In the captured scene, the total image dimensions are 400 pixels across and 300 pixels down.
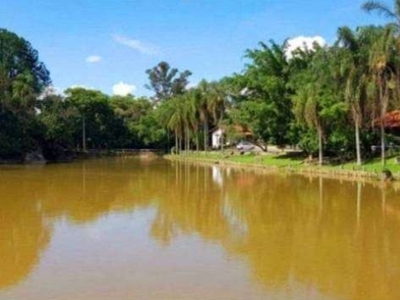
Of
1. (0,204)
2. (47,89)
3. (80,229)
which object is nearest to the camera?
(80,229)

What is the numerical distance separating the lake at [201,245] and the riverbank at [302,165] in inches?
259

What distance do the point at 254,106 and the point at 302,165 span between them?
30.0 feet

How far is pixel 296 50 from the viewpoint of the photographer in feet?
169

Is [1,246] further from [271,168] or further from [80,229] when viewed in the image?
[271,168]

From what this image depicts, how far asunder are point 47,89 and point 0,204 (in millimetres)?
51698

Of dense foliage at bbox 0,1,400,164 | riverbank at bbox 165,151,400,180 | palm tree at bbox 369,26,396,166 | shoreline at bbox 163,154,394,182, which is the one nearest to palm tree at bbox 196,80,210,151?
dense foliage at bbox 0,1,400,164

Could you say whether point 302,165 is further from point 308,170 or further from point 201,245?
point 201,245

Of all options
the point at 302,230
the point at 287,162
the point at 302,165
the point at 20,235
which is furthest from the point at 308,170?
the point at 20,235

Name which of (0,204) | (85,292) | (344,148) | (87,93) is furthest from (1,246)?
(87,93)

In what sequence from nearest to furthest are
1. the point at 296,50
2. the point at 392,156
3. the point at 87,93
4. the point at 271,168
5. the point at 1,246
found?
1. the point at 1,246
2. the point at 392,156
3. the point at 271,168
4. the point at 296,50
5. the point at 87,93

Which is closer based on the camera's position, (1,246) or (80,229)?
(1,246)

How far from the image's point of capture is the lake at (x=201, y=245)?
10328 millimetres

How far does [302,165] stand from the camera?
4281 cm

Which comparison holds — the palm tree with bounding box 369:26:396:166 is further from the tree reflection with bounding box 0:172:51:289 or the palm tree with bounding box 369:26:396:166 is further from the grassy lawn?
the tree reflection with bounding box 0:172:51:289
